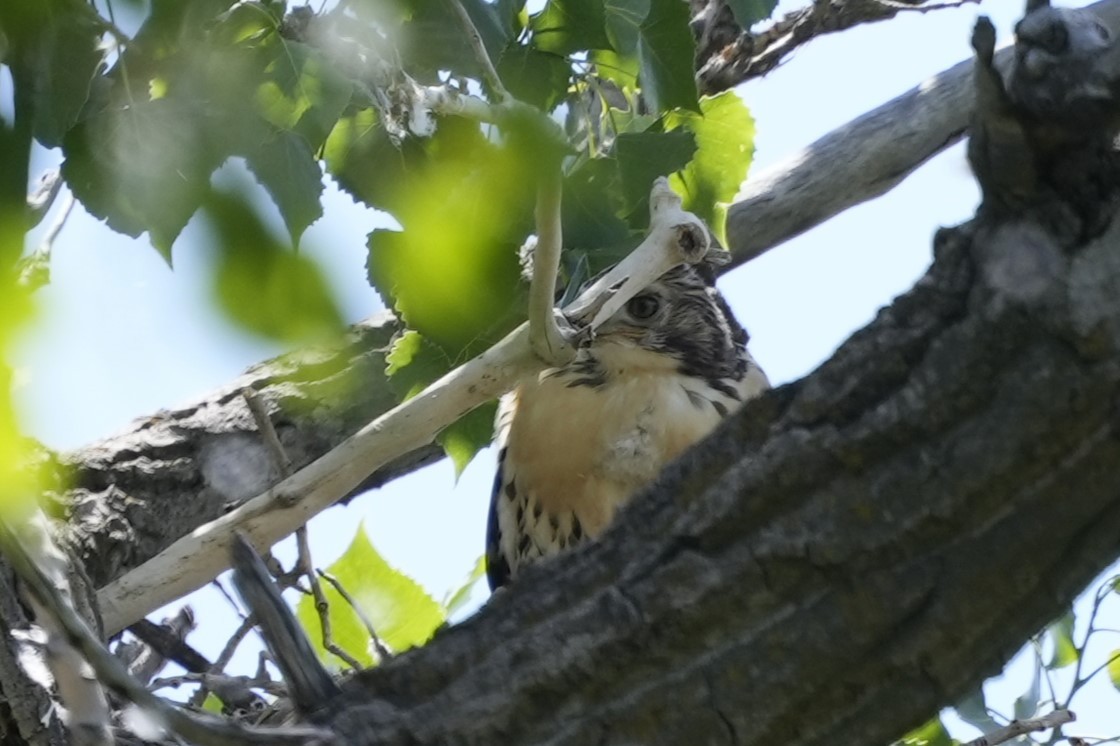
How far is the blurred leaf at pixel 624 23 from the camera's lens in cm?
204

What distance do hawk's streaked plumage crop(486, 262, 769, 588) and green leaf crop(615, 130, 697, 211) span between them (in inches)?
28.2

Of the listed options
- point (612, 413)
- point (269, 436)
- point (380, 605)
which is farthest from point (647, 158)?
point (380, 605)

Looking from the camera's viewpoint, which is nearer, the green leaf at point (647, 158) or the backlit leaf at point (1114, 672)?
the green leaf at point (647, 158)

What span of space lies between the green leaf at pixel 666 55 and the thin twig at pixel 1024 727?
1056 mm

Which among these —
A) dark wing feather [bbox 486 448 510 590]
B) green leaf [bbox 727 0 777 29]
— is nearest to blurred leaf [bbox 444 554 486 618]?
dark wing feather [bbox 486 448 510 590]

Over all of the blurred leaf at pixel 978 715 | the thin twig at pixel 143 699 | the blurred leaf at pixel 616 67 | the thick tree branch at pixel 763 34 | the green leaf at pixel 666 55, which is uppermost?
the thick tree branch at pixel 763 34

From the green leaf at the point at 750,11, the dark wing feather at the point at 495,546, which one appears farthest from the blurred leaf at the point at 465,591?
the green leaf at the point at 750,11

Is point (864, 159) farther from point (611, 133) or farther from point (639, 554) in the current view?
point (639, 554)

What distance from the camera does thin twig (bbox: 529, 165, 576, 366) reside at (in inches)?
67.4

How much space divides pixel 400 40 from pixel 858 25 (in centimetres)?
204

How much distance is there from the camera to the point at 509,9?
6.44 feet

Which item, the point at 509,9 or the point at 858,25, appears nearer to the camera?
the point at 509,9

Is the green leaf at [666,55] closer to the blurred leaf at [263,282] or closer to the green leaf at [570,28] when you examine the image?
the green leaf at [570,28]

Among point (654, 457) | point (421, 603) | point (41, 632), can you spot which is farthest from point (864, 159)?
point (41, 632)
